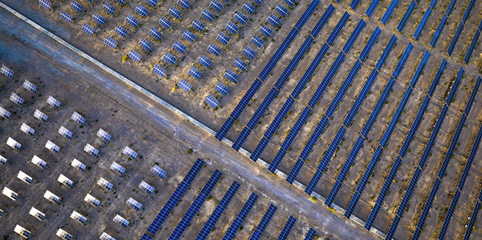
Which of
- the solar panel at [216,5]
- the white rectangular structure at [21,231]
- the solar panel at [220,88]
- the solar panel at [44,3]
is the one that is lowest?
the white rectangular structure at [21,231]

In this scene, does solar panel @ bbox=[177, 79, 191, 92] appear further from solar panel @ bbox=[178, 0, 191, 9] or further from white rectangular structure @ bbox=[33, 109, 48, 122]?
white rectangular structure @ bbox=[33, 109, 48, 122]

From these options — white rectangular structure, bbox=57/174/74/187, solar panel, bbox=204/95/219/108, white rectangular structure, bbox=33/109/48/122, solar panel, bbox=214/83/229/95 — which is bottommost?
white rectangular structure, bbox=57/174/74/187

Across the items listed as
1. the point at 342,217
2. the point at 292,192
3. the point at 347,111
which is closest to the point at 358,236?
the point at 342,217

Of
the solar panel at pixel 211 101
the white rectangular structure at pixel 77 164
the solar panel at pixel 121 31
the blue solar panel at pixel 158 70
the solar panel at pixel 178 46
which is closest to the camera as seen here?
the white rectangular structure at pixel 77 164

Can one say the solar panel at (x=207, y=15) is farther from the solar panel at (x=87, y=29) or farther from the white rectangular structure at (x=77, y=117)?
the white rectangular structure at (x=77, y=117)

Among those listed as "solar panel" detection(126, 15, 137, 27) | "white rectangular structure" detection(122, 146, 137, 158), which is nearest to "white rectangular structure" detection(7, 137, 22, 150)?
"white rectangular structure" detection(122, 146, 137, 158)

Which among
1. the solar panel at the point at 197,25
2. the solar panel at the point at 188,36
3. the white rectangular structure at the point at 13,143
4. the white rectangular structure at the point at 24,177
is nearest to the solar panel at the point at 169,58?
the solar panel at the point at 188,36

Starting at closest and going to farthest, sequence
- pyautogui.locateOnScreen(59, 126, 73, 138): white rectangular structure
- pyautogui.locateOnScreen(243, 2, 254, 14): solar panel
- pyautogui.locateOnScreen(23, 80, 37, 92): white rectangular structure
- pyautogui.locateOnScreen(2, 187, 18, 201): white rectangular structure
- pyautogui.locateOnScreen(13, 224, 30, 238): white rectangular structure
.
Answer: pyautogui.locateOnScreen(13, 224, 30, 238): white rectangular structure < pyautogui.locateOnScreen(2, 187, 18, 201): white rectangular structure < pyautogui.locateOnScreen(59, 126, 73, 138): white rectangular structure < pyautogui.locateOnScreen(23, 80, 37, 92): white rectangular structure < pyautogui.locateOnScreen(243, 2, 254, 14): solar panel

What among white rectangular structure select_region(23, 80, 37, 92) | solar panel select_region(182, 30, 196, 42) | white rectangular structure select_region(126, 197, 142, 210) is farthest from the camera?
solar panel select_region(182, 30, 196, 42)

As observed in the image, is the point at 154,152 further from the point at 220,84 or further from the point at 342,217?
the point at 342,217

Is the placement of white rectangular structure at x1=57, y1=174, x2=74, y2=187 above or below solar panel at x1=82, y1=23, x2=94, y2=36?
below

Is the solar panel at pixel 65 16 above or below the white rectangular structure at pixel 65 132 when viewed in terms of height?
above
